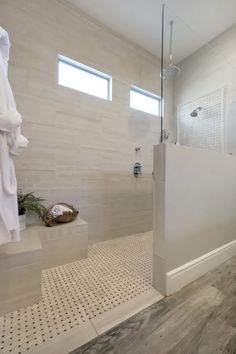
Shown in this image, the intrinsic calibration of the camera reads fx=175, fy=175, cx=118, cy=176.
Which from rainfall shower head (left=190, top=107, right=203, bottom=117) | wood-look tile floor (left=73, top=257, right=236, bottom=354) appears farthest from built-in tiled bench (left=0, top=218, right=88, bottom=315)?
rainfall shower head (left=190, top=107, right=203, bottom=117)

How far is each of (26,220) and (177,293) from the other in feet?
5.13

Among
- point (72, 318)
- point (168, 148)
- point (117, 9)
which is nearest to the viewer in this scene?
point (72, 318)

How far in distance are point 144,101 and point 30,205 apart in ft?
7.24

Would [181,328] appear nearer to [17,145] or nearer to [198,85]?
[17,145]

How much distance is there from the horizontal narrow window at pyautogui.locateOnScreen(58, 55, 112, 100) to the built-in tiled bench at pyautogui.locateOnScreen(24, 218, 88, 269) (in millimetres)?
1636

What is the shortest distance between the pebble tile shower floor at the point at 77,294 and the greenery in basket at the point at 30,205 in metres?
0.57

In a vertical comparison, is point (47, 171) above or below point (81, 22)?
below

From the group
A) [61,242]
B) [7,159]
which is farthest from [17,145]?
[61,242]

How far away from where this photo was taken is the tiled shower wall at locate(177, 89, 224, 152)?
1901 millimetres

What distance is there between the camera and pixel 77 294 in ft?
4.27

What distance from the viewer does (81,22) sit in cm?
214

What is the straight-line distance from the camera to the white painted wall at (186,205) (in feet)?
4.25

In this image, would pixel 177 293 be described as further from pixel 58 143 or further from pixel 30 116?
pixel 30 116

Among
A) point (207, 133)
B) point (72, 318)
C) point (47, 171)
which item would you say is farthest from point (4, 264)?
point (207, 133)
